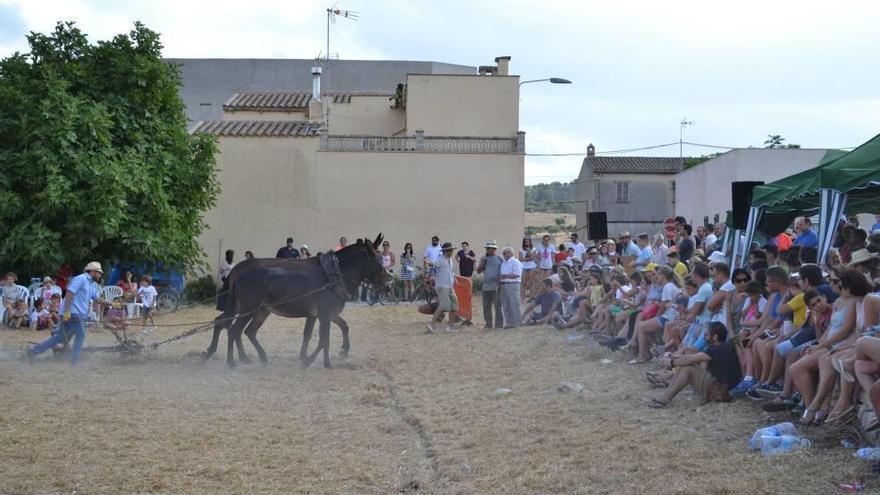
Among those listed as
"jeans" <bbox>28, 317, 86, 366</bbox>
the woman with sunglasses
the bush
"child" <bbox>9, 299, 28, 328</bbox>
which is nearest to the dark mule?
"jeans" <bbox>28, 317, 86, 366</bbox>

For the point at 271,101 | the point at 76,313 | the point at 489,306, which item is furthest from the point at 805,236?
the point at 271,101

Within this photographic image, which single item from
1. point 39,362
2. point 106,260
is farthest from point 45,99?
point 39,362

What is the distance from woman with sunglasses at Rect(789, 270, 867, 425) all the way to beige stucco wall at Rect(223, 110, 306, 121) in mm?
29439

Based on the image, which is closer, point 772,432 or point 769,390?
point 772,432

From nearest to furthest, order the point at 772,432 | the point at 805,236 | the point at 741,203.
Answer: the point at 772,432, the point at 805,236, the point at 741,203

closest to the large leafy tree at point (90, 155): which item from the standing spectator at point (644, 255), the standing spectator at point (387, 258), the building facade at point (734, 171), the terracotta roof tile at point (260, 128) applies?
the standing spectator at point (387, 258)

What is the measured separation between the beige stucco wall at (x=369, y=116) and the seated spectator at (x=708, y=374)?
28879 mm

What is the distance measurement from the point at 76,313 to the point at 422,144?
18.7 meters

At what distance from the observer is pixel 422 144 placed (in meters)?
33.1

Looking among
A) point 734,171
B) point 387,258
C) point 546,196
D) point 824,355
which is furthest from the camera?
point 546,196

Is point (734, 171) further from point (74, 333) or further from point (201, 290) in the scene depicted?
point (74, 333)

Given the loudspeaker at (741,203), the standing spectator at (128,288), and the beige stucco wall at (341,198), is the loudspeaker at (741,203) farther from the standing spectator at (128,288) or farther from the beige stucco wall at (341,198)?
the beige stucco wall at (341,198)

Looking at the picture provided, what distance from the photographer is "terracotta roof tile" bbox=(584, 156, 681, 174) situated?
190 ft

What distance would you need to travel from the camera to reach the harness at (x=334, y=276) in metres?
16.3
